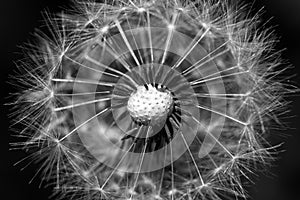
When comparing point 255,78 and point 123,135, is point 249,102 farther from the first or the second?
point 123,135

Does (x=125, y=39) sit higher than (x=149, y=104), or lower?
higher

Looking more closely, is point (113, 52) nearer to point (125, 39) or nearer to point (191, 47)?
point (125, 39)

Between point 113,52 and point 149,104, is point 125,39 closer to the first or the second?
point 113,52

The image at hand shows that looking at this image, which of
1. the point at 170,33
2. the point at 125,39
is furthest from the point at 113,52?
the point at 170,33

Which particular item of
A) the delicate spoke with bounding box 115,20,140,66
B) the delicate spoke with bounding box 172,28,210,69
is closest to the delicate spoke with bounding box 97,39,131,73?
the delicate spoke with bounding box 115,20,140,66

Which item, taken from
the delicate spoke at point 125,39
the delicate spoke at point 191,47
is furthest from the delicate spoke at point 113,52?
the delicate spoke at point 191,47

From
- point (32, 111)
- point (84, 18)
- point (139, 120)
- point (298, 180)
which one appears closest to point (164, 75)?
point (139, 120)

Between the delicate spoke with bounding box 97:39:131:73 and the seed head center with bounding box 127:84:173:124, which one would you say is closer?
the seed head center with bounding box 127:84:173:124

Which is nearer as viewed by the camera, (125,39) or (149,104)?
(149,104)

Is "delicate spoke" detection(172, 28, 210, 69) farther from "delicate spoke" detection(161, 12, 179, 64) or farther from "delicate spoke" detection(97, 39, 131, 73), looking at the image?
"delicate spoke" detection(97, 39, 131, 73)
